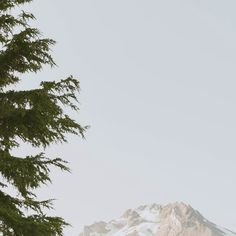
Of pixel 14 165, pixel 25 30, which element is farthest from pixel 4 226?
pixel 25 30

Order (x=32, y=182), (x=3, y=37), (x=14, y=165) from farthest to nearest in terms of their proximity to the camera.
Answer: (x=3, y=37) → (x=32, y=182) → (x=14, y=165)

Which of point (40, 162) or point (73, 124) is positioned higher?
point (73, 124)

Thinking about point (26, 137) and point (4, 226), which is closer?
point (4, 226)

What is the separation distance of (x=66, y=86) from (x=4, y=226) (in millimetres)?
2719

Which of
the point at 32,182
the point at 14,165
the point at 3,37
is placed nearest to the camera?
the point at 14,165

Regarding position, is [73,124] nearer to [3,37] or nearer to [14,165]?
[14,165]

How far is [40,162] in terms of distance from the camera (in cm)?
825

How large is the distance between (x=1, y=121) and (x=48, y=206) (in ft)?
5.75

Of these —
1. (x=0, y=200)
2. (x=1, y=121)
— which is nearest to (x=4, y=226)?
(x=0, y=200)

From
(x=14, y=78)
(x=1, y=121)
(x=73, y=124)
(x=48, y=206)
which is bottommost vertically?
(x=48, y=206)

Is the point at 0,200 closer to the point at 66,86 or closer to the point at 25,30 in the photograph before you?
the point at 66,86

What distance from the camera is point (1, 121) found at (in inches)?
330

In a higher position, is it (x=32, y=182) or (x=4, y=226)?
(x=32, y=182)

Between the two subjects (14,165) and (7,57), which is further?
(7,57)
